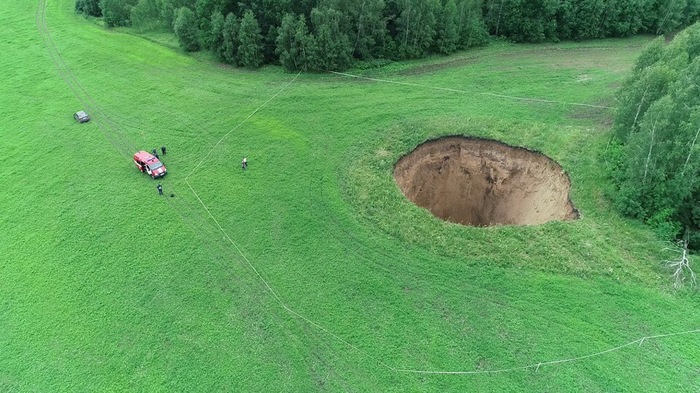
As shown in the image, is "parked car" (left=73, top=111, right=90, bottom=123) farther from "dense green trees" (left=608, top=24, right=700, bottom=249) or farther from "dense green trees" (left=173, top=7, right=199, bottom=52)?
"dense green trees" (left=608, top=24, right=700, bottom=249)

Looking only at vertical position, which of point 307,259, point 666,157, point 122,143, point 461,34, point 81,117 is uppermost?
point 461,34

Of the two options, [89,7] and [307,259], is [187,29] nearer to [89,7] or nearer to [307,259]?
[89,7]

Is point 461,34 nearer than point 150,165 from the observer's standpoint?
No

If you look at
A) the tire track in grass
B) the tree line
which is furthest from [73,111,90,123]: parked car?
the tree line

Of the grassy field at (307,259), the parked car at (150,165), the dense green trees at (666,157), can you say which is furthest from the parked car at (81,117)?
the dense green trees at (666,157)

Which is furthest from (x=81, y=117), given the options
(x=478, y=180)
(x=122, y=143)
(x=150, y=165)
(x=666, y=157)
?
(x=666, y=157)

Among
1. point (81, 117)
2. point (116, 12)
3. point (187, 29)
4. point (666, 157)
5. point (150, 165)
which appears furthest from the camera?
point (116, 12)

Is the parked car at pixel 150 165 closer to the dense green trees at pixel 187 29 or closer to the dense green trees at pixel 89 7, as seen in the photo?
the dense green trees at pixel 187 29

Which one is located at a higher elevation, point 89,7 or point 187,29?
point 89,7
